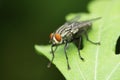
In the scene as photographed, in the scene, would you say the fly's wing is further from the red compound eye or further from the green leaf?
the red compound eye

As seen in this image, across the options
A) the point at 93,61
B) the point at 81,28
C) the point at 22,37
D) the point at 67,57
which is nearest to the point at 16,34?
the point at 22,37

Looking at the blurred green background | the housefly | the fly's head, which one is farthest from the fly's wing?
the blurred green background

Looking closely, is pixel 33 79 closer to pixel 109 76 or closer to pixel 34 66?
pixel 34 66

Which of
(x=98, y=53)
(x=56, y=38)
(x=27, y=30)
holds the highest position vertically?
(x=56, y=38)

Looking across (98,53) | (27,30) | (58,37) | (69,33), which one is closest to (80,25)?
(69,33)

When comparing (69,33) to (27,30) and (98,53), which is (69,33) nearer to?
(98,53)

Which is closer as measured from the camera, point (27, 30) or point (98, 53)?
point (98, 53)
